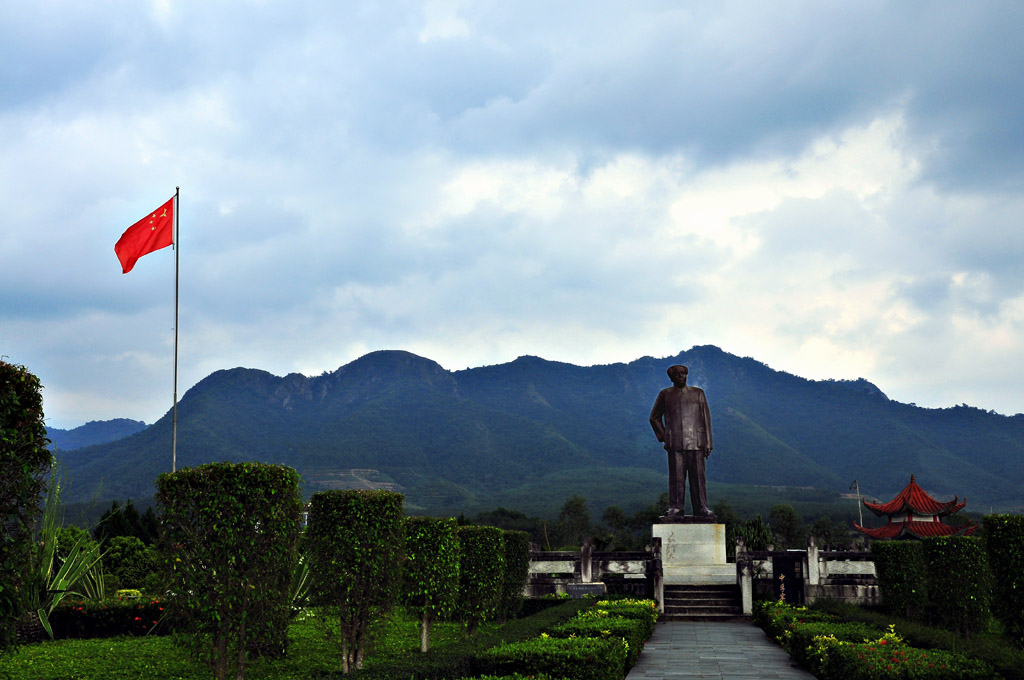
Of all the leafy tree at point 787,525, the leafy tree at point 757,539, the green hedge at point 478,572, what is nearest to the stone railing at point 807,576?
the green hedge at point 478,572

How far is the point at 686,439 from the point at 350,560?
19.2 m

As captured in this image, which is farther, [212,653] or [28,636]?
[28,636]

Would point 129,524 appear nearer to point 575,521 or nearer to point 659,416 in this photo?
point 659,416

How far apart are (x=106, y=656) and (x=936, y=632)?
15.5m

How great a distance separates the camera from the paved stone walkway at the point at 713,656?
1439 centimetres

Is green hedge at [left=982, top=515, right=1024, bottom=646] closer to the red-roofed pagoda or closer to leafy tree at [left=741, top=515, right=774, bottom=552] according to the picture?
leafy tree at [left=741, top=515, right=774, bottom=552]

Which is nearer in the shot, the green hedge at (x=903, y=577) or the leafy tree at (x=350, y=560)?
the leafy tree at (x=350, y=560)

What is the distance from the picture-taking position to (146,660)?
49.0 ft

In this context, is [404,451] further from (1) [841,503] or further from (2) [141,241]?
(2) [141,241]

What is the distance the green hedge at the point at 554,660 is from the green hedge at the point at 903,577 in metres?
13.9

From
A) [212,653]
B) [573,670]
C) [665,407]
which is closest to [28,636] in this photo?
[212,653]

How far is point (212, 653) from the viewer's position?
36.1ft

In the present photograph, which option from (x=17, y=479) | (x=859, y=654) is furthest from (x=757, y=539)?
(x=17, y=479)

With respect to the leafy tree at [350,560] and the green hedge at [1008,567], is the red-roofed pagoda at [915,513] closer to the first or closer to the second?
the green hedge at [1008,567]
